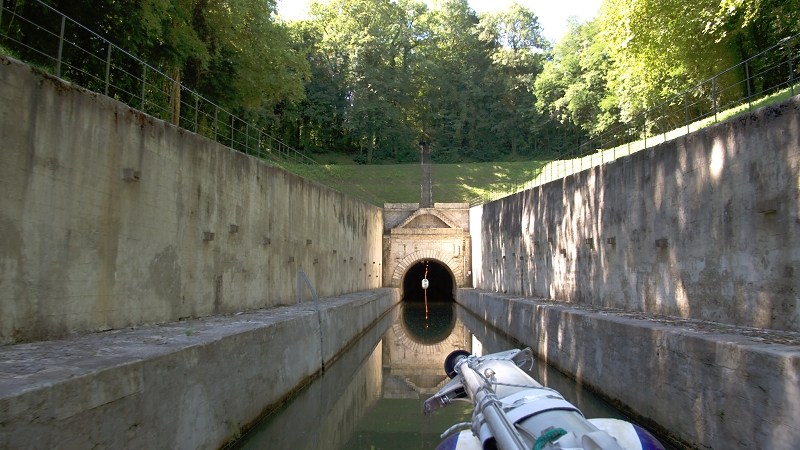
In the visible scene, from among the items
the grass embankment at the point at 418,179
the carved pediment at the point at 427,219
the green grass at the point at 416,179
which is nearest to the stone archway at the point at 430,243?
the carved pediment at the point at 427,219

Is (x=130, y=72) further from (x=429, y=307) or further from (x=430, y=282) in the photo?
(x=430, y=282)

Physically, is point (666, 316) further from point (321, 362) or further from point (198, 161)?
point (198, 161)

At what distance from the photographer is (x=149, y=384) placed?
4.65 metres

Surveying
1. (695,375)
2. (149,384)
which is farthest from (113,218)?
(695,375)

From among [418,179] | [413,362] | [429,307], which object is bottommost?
[413,362]

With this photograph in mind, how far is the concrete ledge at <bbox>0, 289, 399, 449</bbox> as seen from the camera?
355 centimetres

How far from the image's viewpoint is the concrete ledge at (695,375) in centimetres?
472

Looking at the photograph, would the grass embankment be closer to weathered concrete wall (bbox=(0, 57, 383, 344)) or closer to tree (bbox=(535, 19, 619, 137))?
tree (bbox=(535, 19, 619, 137))

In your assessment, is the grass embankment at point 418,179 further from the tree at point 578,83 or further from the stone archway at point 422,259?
the tree at point 578,83

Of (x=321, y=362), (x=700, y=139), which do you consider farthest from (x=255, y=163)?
(x=700, y=139)

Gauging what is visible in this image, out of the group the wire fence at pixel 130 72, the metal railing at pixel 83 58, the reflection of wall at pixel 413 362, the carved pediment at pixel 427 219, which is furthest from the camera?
the carved pediment at pixel 427 219

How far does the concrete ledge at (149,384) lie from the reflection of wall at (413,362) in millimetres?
2453

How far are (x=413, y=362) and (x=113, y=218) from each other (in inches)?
322

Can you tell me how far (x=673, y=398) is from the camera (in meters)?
6.34
